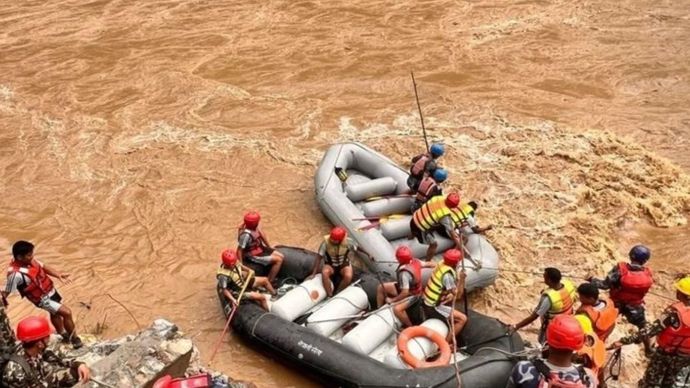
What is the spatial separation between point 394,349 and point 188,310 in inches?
104

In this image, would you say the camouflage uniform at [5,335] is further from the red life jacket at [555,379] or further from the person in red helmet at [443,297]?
the red life jacket at [555,379]

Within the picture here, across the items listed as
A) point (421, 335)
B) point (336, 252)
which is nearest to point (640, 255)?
point (421, 335)

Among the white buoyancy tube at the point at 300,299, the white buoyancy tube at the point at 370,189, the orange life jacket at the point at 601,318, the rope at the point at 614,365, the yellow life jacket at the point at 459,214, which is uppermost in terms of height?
the orange life jacket at the point at 601,318

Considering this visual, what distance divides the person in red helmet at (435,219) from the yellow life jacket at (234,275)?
218cm

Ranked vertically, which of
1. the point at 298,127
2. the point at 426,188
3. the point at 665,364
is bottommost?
the point at 298,127

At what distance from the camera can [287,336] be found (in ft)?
20.5

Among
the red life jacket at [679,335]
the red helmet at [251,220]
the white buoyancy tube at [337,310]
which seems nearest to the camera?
the red life jacket at [679,335]

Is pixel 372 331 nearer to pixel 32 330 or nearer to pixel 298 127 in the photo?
pixel 32 330

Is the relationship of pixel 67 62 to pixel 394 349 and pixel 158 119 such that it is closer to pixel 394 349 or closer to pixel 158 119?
pixel 158 119

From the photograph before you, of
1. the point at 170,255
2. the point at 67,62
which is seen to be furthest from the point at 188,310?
the point at 67,62

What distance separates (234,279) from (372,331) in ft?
4.98

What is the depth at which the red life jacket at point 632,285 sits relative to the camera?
5.98m

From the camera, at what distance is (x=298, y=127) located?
11734 millimetres

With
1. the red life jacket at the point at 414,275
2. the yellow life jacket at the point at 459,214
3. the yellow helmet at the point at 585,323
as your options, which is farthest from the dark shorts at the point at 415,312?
the yellow helmet at the point at 585,323
